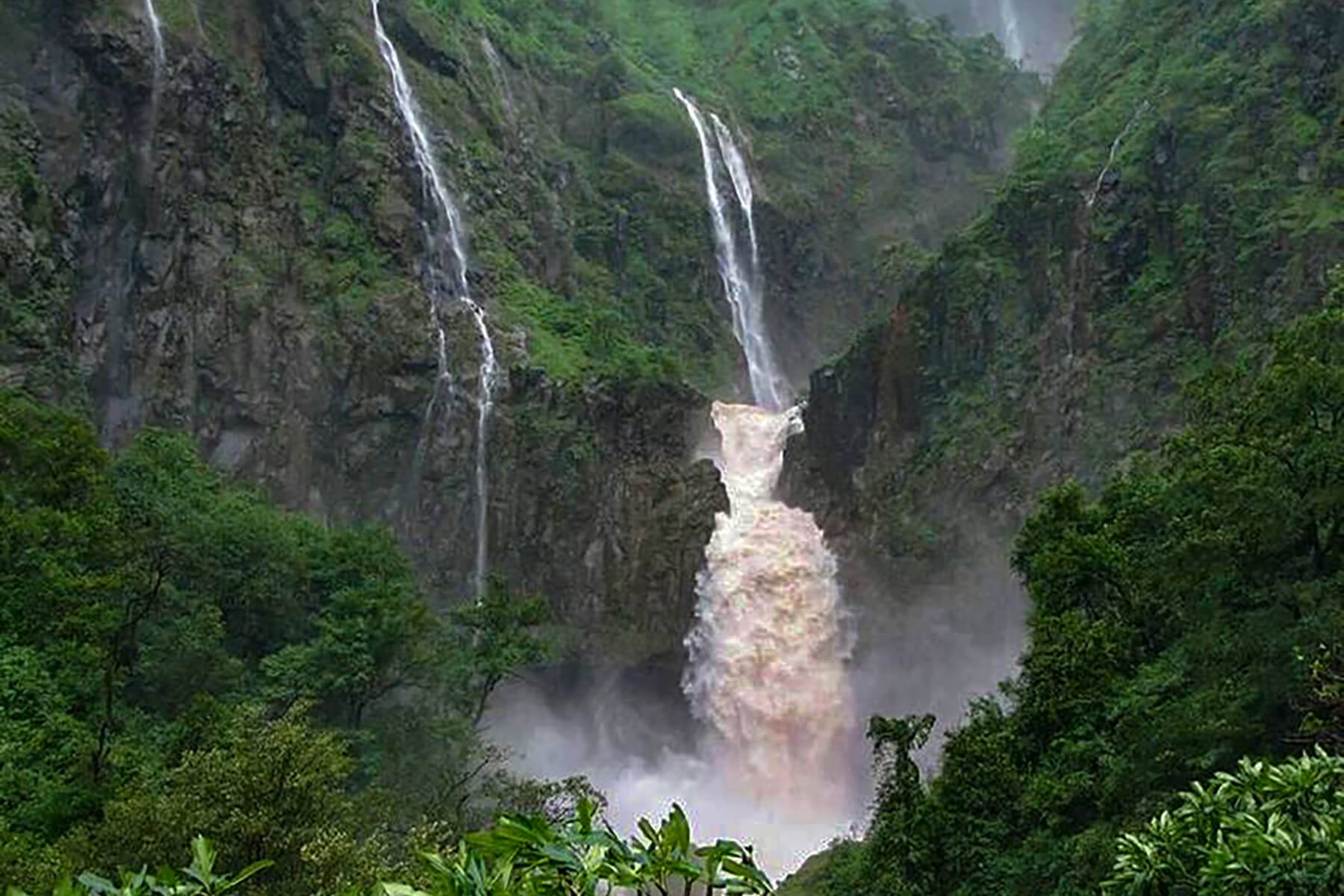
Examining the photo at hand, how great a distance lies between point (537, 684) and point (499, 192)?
2194cm

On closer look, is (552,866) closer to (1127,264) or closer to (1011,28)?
(1127,264)

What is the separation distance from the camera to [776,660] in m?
38.9

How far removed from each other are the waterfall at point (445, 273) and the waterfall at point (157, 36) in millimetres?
9202

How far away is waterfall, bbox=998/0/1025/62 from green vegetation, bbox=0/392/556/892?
7746cm

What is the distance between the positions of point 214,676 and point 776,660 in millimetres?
20149

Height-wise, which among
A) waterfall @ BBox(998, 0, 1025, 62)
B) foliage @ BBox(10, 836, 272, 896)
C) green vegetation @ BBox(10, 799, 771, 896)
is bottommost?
foliage @ BBox(10, 836, 272, 896)

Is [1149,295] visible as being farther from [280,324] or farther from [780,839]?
[280,324]

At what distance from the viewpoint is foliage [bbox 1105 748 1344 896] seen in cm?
604

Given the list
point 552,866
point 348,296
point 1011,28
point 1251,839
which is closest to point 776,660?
point 348,296

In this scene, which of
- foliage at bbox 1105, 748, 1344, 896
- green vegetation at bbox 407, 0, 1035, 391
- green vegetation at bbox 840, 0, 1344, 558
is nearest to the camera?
foliage at bbox 1105, 748, 1344, 896

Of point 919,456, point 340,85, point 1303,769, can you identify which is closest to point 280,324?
point 340,85

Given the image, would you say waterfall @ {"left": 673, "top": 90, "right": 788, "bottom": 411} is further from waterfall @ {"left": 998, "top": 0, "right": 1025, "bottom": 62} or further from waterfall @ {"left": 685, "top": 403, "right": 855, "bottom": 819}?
waterfall @ {"left": 998, "top": 0, "right": 1025, "bottom": 62}

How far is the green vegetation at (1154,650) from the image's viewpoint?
1454 centimetres

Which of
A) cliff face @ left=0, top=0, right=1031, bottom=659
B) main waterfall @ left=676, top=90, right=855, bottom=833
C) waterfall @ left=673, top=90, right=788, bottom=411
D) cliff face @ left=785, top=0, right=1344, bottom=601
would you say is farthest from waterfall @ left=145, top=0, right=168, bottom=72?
cliff face @ left=785, top=0, right=1344, bottom=601
